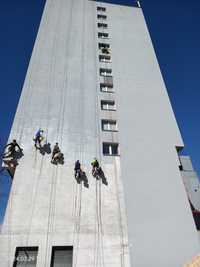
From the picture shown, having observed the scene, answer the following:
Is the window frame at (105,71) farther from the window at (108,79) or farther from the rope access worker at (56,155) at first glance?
the rope access worker at (56,155)

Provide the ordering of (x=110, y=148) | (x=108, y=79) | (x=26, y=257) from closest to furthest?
(x=26, y=257) → (x=110, y=148) → (x=108, y=79)

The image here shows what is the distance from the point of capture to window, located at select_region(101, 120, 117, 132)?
19.8m

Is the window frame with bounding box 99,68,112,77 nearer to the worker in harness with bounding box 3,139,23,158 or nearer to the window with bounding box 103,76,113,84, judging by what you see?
the window with bounding box 103,76,113,84

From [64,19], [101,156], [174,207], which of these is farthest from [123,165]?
[64,19]

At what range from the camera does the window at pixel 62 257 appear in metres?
13.3

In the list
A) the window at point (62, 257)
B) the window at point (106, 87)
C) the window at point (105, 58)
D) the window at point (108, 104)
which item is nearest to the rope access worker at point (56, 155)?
the window at point (62, 257)

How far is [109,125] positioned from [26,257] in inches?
455

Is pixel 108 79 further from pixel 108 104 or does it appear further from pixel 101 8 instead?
pixel 101 8

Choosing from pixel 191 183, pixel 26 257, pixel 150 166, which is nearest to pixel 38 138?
pixel 26 257

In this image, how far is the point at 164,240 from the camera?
46.3 feet

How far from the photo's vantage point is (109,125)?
65.7 feet

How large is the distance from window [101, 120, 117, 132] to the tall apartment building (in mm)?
90

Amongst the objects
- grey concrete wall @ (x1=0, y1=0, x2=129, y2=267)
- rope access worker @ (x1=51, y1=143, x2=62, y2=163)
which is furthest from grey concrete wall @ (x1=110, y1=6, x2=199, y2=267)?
rope access worker @ (x1=51, y1=143, x2=62, y2=163)

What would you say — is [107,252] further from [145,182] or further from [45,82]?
[45,82]
